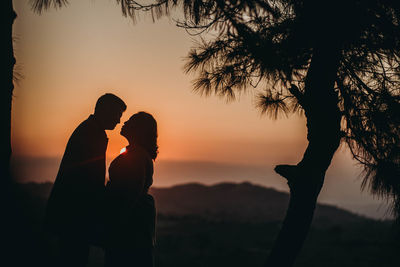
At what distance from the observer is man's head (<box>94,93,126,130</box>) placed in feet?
9.35

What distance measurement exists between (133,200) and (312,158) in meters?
1.85

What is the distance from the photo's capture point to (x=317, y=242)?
2217 cm

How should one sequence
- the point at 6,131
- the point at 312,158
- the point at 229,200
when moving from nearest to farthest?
the point at 6,131 < the point at 312,158 < the point at 229,200

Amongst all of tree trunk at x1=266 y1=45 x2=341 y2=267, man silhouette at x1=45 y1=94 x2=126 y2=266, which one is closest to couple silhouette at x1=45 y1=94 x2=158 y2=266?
man silhouette at x1=45 y1=94 x2=126 y2=266

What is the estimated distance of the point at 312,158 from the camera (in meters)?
3.75

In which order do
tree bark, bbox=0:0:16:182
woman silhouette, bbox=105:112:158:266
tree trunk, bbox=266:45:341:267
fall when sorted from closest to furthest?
woman silhouette, bbox=105:112:158:266
tree bark, bbox=0:0:16:182
tree trunk, bbox=266:45:341:267

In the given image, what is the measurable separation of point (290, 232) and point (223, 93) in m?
1.91

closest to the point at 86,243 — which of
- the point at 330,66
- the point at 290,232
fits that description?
the point at 290,232

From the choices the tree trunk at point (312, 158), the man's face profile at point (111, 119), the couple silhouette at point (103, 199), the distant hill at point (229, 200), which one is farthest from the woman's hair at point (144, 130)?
the distant hill at point (229, 200)

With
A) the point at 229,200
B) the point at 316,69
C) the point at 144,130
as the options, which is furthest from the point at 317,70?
the point at 229,200

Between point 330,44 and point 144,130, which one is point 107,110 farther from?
point 330,44

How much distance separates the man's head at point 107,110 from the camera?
2.85 m

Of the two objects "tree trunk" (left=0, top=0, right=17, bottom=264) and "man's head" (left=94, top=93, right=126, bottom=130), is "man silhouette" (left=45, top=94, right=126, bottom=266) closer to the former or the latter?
"man's head" (left=94, top=93, right=126, bottom=130)

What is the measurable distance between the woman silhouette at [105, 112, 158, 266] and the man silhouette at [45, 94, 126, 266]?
0.34 ft
